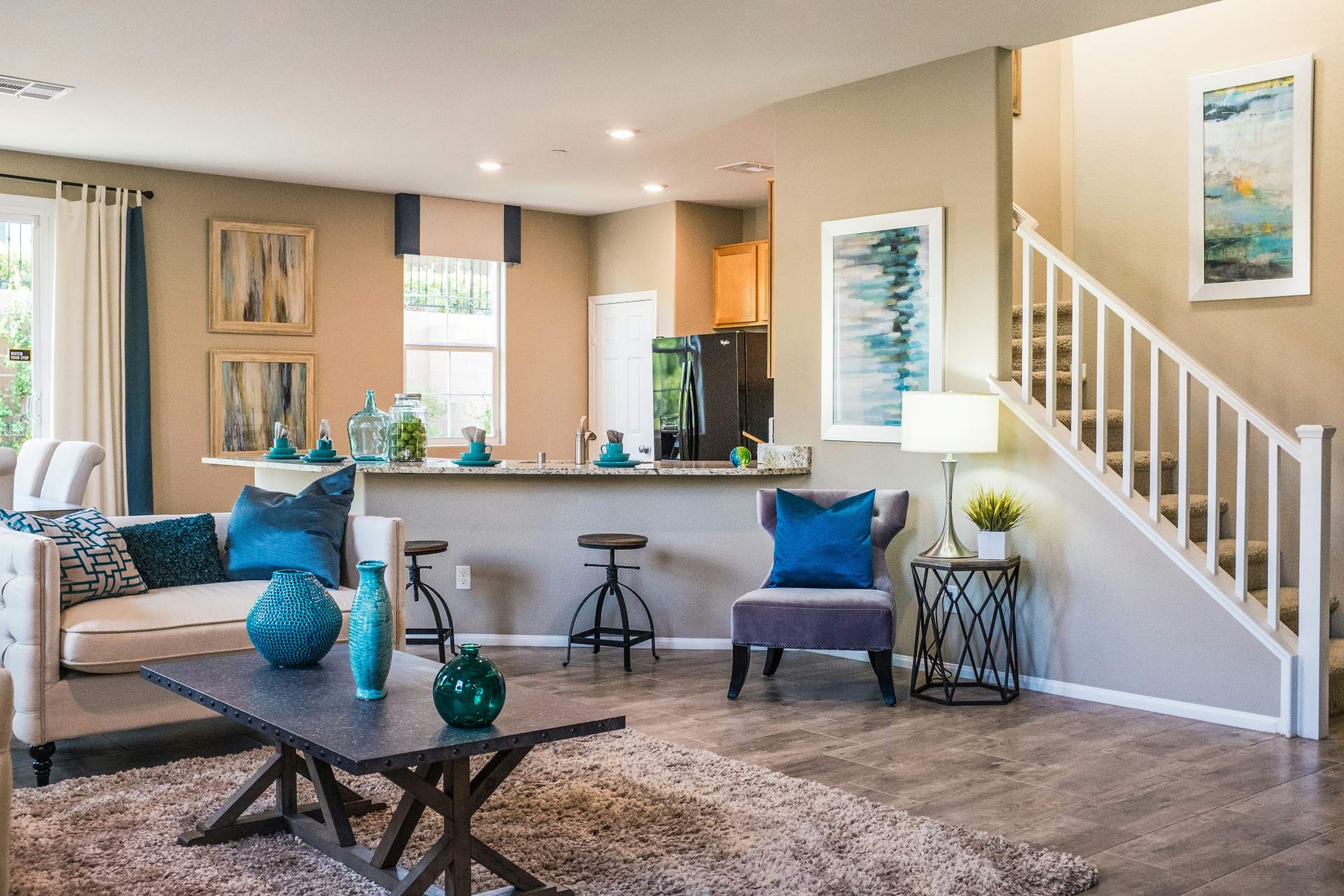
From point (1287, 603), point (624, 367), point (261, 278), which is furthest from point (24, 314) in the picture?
point (1287, 603)

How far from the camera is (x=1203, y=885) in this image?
2.79 m

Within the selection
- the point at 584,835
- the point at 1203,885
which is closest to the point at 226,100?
the point at 584,835

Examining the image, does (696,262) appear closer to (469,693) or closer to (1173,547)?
(1173,547)

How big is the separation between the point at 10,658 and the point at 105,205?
443cm

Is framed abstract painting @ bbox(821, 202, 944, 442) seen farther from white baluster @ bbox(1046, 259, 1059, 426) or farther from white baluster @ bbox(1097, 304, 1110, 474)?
white baluster @ bbox(1097, 304, 1110, 474)

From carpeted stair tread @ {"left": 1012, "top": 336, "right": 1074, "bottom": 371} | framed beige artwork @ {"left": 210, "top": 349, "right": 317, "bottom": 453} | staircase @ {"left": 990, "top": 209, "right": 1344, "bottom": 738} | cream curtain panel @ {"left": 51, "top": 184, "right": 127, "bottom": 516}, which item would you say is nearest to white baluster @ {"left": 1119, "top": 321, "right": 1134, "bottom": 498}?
staircase @ {"left": 990, "top": 209, "right": 1344, "bottom": 738}

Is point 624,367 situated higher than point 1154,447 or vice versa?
point 624,367

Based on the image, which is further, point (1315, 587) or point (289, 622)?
point (1315, 587)

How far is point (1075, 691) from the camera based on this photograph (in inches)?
189

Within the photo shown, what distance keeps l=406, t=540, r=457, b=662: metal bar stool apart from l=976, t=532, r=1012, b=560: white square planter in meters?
2.31

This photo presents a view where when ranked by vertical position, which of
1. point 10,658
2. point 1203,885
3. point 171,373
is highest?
point 171,373

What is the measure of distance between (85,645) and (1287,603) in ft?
13.9

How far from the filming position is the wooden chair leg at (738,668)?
471 cm

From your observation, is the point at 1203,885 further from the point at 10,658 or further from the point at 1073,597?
the point at 10,658
